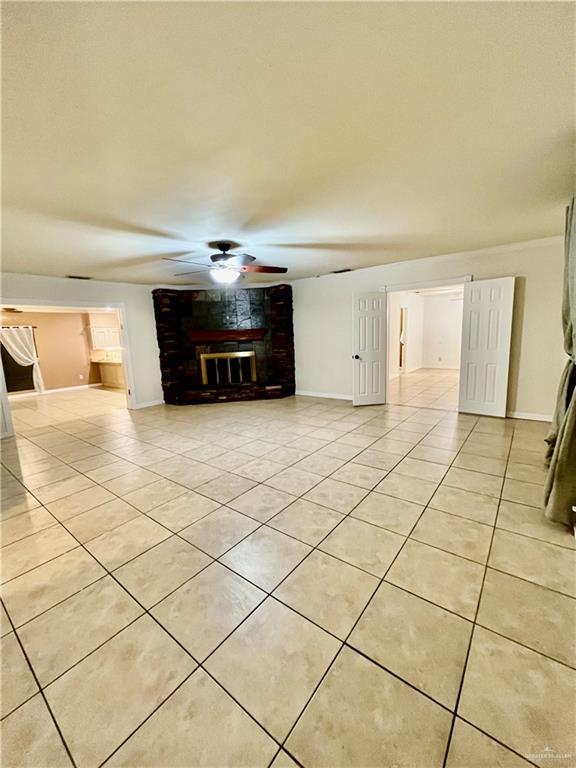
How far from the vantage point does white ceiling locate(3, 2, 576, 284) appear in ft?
3.44

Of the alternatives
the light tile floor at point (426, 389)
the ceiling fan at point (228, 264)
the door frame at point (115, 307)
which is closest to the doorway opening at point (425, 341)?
the light tile floor at point (426, 389)

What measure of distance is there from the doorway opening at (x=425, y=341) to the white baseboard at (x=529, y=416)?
183 centimetres

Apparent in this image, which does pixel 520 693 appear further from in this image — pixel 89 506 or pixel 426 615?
pixel 89 506

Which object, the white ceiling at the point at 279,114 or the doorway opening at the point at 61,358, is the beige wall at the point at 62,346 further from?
the white ceiling at the point at 279,114

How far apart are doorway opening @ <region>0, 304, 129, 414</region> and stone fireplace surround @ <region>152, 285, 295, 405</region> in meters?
1.71

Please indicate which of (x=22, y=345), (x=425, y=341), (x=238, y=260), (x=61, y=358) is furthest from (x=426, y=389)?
(x=22, y=345)

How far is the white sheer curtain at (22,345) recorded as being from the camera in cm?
763

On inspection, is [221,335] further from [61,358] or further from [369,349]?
[61,358]

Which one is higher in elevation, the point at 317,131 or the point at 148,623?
the point at 317,131

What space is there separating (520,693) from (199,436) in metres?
3.78

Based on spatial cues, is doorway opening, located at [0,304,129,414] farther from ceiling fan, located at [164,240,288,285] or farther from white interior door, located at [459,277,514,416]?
white interior door, located at [459,277,514,416]

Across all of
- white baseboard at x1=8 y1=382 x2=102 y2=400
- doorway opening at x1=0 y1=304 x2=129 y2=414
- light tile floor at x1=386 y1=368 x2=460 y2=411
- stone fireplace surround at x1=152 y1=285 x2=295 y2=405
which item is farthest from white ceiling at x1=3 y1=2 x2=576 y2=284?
white baseboard at x1=8 y1=382 x2=102 y2=400

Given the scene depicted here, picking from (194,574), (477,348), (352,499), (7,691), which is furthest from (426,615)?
(477,348)

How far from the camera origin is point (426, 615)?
1489 millimetres
